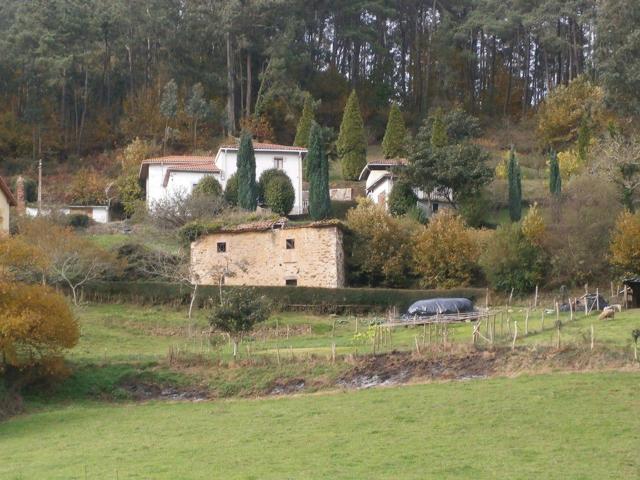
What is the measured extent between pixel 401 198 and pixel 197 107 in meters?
24.6

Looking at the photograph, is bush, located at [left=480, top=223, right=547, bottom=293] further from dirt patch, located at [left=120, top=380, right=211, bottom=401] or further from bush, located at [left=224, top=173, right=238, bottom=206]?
dirt patch, located at [left=120, top=380, right=211, bottom=401]

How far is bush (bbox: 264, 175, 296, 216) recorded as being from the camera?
6769cm

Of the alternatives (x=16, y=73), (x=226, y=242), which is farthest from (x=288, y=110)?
(x=226, y=242)

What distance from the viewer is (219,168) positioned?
238 ft

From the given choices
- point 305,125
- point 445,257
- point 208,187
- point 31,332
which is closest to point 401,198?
point 445,257

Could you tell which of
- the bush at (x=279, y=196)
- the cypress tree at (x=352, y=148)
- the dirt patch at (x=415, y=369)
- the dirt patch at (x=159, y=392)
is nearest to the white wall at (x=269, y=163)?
the bush at (x=279, y=196)

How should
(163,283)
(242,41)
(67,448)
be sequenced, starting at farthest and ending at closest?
(242,41) < (163,283) < (67,448)

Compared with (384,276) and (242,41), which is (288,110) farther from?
(384,276)

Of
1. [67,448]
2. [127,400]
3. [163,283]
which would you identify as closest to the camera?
[67,448]

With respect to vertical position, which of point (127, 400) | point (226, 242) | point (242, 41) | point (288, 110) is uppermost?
point (242, 41)

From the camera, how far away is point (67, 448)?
2706 centimetres

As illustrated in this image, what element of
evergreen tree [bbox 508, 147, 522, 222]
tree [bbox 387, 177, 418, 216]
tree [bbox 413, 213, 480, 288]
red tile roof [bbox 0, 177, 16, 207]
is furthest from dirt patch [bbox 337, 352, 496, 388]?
evergreen tree [bbox 508, 147, 522, 222]

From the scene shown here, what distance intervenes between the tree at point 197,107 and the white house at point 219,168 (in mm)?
11960

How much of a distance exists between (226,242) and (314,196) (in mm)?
10640
